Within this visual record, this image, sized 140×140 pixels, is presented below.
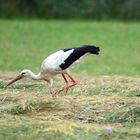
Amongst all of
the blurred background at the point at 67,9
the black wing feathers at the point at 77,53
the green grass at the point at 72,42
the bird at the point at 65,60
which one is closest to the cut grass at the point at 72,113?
the bird at the point at 65,60

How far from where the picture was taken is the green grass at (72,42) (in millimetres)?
16906

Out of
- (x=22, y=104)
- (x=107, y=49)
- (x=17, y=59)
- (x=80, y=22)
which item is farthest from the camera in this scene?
(x=80, y=22)

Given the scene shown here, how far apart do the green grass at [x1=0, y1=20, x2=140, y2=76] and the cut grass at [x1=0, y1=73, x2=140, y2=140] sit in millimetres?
5925

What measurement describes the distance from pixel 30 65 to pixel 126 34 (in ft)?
33.8

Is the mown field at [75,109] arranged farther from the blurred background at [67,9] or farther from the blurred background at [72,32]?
the blurred background at [67,9]

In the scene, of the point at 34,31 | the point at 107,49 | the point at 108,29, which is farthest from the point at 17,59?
the point at 108,29

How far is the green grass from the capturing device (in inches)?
666

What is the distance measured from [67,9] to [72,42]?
8.78 meters

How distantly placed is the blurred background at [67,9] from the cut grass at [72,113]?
2229 centimetres

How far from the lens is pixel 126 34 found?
2639cm

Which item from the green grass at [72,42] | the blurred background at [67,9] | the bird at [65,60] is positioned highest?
the blurred background at [67,9]

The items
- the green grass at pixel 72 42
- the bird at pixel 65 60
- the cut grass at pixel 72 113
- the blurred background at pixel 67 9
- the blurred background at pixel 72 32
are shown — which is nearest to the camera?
the cut grass at pixel 72 113

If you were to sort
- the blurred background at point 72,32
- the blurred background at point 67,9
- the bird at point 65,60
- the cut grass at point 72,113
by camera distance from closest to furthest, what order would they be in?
1. the cut grass at point 72,113
2. the bird at point 65,60
3. the blurred background at point 72,32
4. the blurred background at point 67,9

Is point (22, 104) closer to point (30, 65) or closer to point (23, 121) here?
point (23, 121)
